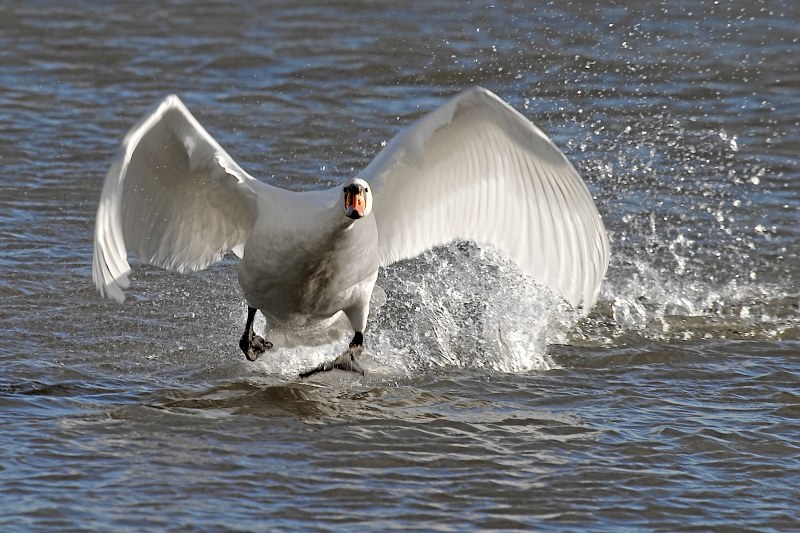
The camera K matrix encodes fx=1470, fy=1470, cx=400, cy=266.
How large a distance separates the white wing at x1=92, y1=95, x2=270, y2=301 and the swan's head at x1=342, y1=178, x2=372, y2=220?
72 cm

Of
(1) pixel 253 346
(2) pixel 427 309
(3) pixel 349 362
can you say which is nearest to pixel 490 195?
(2) pixel 427 309

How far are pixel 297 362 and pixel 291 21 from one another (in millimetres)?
9179

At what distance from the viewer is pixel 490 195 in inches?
334

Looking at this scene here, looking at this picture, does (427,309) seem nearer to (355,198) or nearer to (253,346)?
(253,346)

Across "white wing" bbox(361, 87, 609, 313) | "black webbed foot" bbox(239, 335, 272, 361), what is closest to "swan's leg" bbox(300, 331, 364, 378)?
"black webbed foot" bbox(239, 335, 272, 361)

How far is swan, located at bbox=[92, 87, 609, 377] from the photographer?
293 inches

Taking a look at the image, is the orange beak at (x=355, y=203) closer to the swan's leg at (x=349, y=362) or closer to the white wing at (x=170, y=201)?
the white wing at (x=170, y=201)

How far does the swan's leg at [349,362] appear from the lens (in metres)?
8.31

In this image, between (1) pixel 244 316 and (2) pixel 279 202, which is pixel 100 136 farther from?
(2) pixel 279 202

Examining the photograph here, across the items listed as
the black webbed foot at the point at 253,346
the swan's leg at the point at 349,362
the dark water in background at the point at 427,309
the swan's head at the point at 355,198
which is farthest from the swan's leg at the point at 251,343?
the swan's head at the point at 355,198

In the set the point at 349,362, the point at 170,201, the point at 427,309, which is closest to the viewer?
the point at 170,201

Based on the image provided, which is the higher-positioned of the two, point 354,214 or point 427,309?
point 354,214

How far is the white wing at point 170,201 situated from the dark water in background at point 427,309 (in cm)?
67

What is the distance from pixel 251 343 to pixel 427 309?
4.44 ft
